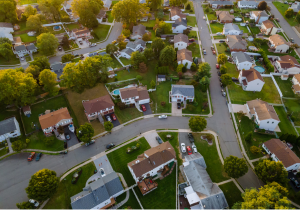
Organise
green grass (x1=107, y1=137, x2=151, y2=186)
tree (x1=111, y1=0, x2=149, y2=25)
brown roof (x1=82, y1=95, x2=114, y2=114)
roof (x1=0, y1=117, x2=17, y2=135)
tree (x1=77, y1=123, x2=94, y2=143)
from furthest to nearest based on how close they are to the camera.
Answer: tree (x1=111, y1=0, x2=149, y2=25) → brown roof (x1=82, y1=95, x2=114, y2=114) → roof (x1=0, y1=117, x2=17, y2=135) → tree (x1=77, y1=123, x2=94, y2=143) → green grass (x1=107, y1=137, x2=151, y2=186)

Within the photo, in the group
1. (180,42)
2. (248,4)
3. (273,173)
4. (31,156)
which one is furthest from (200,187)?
(248,4)

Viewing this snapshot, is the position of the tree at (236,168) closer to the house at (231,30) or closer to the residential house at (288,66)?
the residential house at (288,66)

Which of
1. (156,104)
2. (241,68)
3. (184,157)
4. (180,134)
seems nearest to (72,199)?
(184,157)

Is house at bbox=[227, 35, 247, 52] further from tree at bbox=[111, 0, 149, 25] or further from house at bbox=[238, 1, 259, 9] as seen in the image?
tree at bbox=[111, 0, 149, 25]

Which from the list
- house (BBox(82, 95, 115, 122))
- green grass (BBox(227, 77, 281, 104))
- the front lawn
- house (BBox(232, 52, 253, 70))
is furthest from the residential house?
house (BBox(82, 95, 115, 122))

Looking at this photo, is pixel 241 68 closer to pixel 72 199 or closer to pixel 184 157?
pixel 184 157

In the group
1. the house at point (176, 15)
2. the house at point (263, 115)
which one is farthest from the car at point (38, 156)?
the house at point (176, 15)

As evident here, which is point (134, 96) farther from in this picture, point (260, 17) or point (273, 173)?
point (260, 17)
